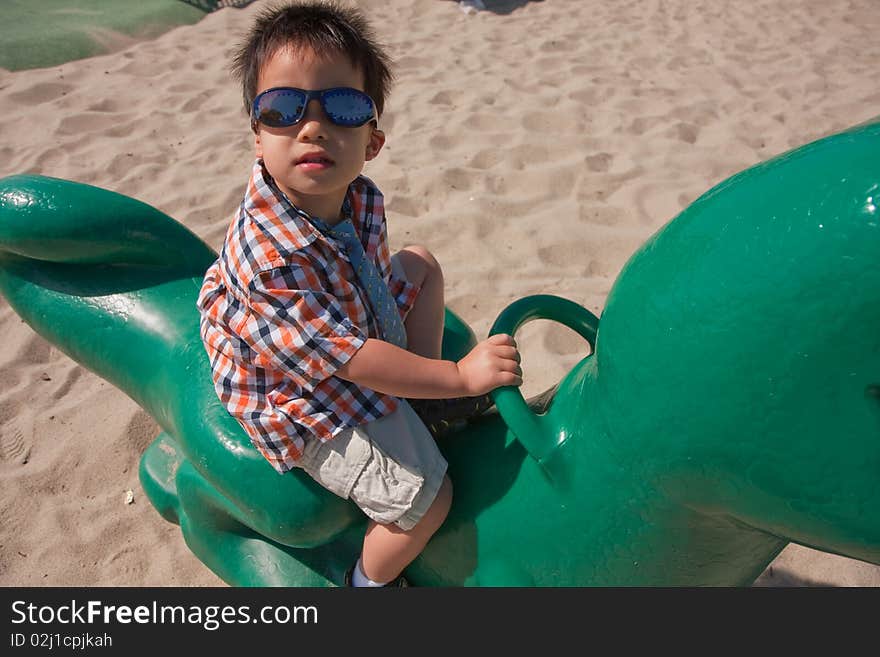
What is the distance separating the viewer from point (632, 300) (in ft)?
3.36

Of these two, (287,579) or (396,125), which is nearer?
(287,579)

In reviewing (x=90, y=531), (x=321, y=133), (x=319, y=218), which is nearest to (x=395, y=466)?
(x=319, y=218)

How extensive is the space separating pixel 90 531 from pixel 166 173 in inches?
79.9

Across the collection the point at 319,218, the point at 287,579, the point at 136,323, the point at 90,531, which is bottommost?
the point at 90,531

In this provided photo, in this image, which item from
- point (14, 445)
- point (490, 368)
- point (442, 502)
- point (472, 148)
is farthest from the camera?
point (472, 148)

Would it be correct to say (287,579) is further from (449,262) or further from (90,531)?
(449,262)

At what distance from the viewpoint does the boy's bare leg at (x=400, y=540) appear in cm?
130

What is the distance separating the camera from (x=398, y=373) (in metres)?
1.16

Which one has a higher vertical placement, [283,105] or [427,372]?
[283,105]

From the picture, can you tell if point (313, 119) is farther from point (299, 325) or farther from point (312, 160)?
point (299, 325)

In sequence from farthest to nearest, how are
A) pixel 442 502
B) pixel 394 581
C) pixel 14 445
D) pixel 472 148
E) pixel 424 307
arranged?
pixel 472 148 → pixel 14 445 → pixel 424 307 → pixel 394 581 → pixel 442 502

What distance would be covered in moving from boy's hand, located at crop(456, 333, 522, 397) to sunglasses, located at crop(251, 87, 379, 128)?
0.39m

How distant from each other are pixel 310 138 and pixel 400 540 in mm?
655

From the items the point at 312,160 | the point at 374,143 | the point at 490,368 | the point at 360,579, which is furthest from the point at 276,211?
the point at 360,579
